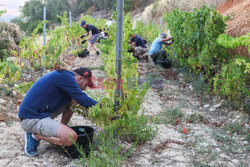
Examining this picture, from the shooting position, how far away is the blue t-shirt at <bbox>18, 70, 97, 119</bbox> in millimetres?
2701

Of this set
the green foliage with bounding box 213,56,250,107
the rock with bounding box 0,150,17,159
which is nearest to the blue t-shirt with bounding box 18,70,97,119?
the rock with bounding box 0,150,17,159

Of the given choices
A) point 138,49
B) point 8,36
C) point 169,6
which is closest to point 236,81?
point 138,49

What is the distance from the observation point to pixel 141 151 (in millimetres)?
3121

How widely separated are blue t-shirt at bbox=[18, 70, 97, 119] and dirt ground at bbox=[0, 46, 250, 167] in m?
0.51

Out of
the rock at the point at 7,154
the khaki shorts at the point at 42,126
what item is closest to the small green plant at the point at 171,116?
the khaki shorts at the point at 42,126

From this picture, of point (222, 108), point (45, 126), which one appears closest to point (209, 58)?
point (222, 108)

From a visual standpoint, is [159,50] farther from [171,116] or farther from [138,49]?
[171,116]

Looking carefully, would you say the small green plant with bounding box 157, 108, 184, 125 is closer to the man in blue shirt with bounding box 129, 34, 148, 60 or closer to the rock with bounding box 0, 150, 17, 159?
the rock with bounding box 0, 150, 17, 159

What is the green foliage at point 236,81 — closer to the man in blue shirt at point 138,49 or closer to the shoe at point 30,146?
the shoe at point 30,146

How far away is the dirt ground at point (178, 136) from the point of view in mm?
2881

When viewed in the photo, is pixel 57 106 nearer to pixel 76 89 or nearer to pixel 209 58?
pixel 76 89

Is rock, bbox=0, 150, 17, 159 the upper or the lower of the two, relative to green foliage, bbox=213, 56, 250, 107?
lower

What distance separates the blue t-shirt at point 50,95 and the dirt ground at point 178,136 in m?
0.51

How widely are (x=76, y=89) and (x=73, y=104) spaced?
316 mm
